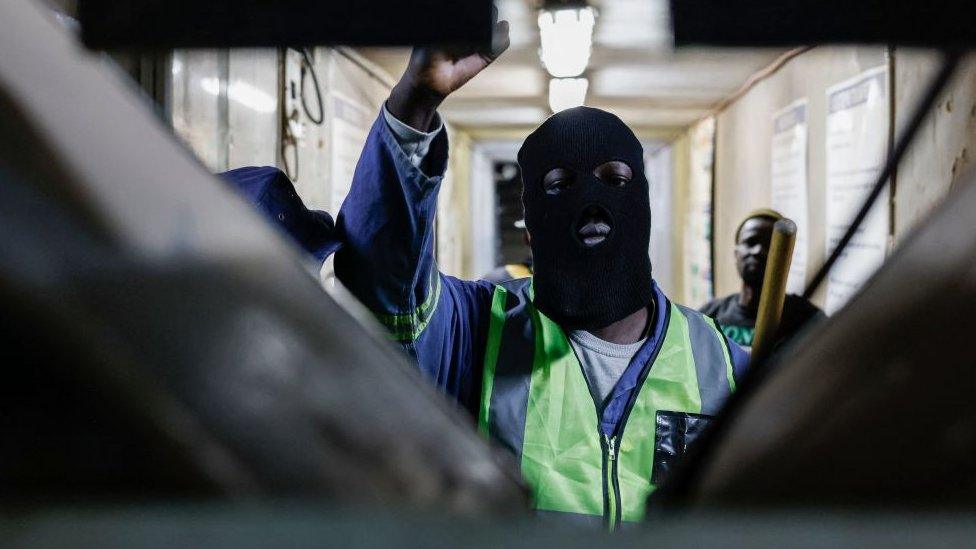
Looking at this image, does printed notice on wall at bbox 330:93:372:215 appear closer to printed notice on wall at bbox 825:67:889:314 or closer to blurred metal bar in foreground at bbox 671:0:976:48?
printed notice on wall at bbox 825:67:889:314

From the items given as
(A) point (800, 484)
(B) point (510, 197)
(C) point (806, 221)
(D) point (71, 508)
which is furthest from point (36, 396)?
(B) point (510, 197)

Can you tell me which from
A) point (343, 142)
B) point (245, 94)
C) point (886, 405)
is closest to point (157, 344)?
point (886, 405)

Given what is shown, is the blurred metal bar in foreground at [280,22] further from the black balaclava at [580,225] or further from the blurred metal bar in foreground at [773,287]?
the black balaclava at [580,225]

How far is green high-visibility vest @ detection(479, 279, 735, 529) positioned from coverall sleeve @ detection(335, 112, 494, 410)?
0.33 ft

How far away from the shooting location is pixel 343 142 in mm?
2982

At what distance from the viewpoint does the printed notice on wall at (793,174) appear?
3.03 metres

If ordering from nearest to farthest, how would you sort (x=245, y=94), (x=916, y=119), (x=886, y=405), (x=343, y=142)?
(x=886, y=405) < (x=916, y=119) < (x=245, y=94) < (x=343, y=142)

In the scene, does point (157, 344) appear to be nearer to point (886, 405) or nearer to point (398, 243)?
point (886, 405)

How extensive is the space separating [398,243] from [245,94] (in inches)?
60.1

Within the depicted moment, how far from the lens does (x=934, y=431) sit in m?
0.30

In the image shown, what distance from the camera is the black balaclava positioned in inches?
43.1

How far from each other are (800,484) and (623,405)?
686 millimetres

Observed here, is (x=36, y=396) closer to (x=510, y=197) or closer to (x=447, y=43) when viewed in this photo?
(x=447, y=43)

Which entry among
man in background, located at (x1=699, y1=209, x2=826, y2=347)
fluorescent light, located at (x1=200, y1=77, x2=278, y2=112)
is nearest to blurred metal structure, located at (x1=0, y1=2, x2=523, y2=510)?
fluorescent light, located at (x1=200, y1=77, x2=278, y2=112)
